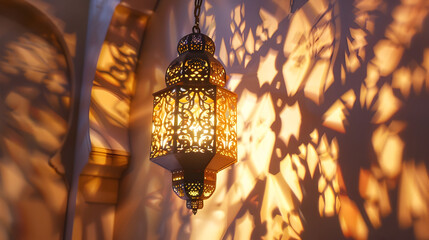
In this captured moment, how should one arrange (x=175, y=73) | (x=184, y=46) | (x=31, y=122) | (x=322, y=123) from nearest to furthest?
(x=322, y=123) < (x=175, y=73) < (x=184, y=46) < (x=31, y=122)

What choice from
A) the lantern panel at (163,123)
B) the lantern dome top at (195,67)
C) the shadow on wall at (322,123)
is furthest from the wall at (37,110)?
the lantern dome top at (195,67)

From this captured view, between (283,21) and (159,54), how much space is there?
1.44 metres

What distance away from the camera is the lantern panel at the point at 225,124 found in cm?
180

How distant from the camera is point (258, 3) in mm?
2311

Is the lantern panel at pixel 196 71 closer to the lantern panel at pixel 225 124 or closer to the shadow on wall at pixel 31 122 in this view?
the lantern panel at pixel 225 124

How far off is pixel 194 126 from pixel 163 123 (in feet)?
0.51

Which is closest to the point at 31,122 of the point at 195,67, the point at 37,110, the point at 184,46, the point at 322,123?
the point at 37,110

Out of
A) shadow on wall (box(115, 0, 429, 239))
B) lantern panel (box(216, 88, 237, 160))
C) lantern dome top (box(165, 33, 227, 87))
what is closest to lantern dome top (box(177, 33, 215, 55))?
lantern dome top (box(165, 33, 227, 87))

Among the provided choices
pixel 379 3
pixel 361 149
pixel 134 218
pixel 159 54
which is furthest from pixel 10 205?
pixel 379 3

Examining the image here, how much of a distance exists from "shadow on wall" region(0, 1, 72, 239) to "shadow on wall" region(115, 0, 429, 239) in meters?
1.19

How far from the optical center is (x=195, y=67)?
1.85 metres

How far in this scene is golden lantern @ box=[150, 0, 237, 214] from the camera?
1.75m

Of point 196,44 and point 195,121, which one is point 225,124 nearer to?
point 195,121

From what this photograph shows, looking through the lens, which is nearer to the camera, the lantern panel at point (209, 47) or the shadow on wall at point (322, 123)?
the shadow on wall at point (322, 123)
